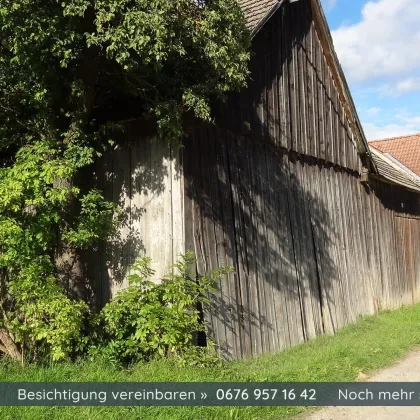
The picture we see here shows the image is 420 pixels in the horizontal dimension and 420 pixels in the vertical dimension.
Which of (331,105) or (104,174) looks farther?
(331,105)

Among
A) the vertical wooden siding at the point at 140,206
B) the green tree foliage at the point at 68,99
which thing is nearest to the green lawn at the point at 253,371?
the green tree foliage at the point at 68,99

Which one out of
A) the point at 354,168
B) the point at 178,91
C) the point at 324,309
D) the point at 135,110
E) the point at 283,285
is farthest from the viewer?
the point at 354,168

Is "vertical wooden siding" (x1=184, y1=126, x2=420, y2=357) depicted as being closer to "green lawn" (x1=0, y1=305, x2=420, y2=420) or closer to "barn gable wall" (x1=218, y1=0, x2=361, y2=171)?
"barn gable wall" (x1=218, y1=0, x2=361, y2=171)

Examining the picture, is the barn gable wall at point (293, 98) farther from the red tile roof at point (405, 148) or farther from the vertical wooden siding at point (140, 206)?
the red tile roof at point (405, 148)

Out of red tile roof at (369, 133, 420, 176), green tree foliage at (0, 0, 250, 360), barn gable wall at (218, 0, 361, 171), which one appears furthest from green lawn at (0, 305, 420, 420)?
red tile roof at (369, 133, 420, 176)

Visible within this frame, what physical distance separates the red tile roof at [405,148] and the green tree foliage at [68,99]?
770 inches

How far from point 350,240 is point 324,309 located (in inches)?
87.4

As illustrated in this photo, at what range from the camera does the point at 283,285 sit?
8.17 m

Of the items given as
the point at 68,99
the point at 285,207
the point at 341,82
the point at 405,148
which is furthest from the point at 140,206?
the point at 405,148

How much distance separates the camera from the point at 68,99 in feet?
21.5

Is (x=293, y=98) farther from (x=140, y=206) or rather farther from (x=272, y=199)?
(x=140, y=206)

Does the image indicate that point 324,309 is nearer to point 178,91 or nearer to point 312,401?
point 312,401

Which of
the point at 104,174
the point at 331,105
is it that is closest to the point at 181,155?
the point at 104,174

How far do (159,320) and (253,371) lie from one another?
1436 millimetres
